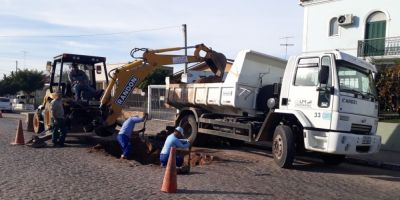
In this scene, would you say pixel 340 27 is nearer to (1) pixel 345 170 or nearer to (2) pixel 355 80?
(1) pixel 345 170

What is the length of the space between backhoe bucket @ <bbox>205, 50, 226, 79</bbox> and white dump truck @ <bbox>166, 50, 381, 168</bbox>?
1.70 metres

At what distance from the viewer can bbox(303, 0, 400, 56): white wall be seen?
26.3 m

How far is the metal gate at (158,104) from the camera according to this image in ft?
76.8

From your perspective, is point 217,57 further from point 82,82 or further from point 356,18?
point 356,18

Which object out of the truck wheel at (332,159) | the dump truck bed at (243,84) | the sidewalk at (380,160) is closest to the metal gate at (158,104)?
the dump truck bed at (243,84)

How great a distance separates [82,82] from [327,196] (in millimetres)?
9489

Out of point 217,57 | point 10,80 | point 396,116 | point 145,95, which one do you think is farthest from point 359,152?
point 10,80

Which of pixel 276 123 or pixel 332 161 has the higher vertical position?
pixel 276 123

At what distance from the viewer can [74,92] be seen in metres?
14.9

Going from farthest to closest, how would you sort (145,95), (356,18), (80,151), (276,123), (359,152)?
1. (356,18)
2. (145,95)
3. (80,151)
4. (276,123)
5. (359,152)

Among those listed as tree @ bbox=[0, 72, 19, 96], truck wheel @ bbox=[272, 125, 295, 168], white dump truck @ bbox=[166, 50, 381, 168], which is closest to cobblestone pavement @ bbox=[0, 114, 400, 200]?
truck wheel @ bbox=[272, 125, 295, 168]

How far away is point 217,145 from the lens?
47.9 feet

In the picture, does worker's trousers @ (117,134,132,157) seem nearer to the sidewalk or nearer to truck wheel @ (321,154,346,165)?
A: truck wheel @ (321,154,346,165)

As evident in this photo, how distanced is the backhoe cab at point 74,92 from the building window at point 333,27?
18.1 metres
